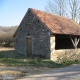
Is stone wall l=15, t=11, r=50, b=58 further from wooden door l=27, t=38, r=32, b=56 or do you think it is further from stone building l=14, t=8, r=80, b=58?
wooden door l=27, t=38, r=32, b=56

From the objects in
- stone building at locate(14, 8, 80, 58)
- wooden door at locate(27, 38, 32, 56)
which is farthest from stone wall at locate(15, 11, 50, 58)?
wooden door at locate(27, 38, 32, 56)

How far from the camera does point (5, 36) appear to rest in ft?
126

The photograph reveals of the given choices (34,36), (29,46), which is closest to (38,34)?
(34,36)

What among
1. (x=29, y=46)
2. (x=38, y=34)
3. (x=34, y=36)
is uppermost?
(x=38, y=34)

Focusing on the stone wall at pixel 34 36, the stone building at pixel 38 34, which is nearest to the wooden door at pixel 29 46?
the stone building at pixel 38 34

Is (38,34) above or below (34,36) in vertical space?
above

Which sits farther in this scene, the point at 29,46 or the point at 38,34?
the point at 29,46

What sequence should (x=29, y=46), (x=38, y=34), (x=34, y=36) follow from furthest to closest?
(x=29, y=46), (x=34, y=36), (x=38, y=34)

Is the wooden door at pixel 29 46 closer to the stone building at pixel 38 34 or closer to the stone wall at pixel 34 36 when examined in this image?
the stone building at pixel 38 34

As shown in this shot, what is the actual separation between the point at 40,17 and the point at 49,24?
3.96ft

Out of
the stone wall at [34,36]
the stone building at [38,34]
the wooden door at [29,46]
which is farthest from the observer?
the wooden door at [29,46]

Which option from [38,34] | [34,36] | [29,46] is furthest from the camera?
[29,46]

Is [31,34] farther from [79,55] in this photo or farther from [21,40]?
[79,55]

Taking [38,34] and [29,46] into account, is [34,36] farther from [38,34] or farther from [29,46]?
[29,46]
